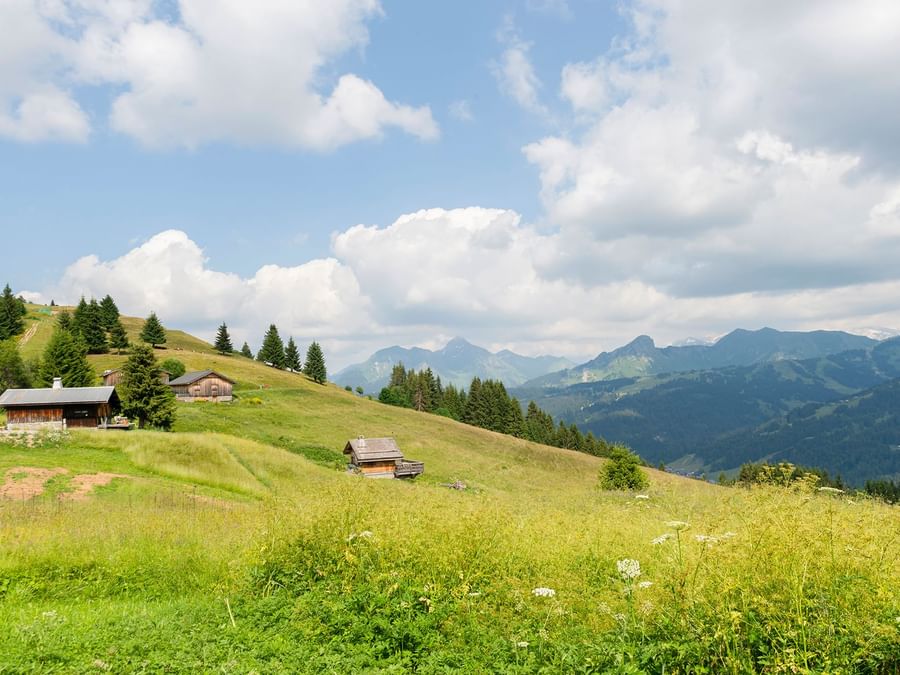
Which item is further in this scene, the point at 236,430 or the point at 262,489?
the point at 236,430

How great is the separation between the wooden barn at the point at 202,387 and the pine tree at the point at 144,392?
84.7ft

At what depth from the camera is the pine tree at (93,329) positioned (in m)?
88.9

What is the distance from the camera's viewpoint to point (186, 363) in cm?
9194

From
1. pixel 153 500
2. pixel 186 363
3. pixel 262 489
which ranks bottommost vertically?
pixel 262 489

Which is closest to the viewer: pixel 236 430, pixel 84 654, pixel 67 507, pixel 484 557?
pixel 84 654

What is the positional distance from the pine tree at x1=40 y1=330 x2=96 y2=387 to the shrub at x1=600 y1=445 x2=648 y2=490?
209ft

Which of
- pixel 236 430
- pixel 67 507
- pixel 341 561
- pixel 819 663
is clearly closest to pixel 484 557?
pixel 341 561

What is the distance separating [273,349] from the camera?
113375mm

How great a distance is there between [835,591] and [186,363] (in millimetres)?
101654

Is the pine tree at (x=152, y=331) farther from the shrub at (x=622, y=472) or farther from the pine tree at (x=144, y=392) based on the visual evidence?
the shrub at (x=622, y=472)

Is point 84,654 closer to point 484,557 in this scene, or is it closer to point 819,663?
point 484,557

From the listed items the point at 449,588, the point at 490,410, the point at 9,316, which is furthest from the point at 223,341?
the point at 449,588

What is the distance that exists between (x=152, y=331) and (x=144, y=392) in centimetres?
6499

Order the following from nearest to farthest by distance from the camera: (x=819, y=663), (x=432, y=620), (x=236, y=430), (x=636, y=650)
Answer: (x=819, y=663) → (x=636, y=650) → (x=432, y=620) → (x=236, y=430)
